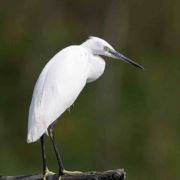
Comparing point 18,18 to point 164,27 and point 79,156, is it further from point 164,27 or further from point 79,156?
point 79,156

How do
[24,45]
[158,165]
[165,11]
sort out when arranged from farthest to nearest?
1. [165,11]
2. [24,45]
3. [158,165]

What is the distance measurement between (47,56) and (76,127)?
0.96 meters

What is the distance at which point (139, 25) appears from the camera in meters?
11.6

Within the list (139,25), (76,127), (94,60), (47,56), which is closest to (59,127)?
(76,127)

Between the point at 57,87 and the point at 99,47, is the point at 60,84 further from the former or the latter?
the point at 99,47

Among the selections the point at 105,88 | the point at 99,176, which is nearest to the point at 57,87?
the point at 99,176

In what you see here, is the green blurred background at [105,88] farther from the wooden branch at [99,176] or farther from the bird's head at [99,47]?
the wooden branch at [99,176]

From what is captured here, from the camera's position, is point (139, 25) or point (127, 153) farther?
point (139, 25)

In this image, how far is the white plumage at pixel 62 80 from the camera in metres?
4.78

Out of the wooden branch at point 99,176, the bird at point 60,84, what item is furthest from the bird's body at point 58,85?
the wooden branch at point 99,176

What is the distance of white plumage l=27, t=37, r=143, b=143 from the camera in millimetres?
4781

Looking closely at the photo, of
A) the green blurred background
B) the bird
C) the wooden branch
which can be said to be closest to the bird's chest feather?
the bird

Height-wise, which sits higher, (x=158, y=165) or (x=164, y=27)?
(x=164, y=27)

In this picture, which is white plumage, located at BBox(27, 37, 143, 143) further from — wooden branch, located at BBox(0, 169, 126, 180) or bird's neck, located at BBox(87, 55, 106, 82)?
wooden branch, located at BBox(0, 169, 126, 180)
